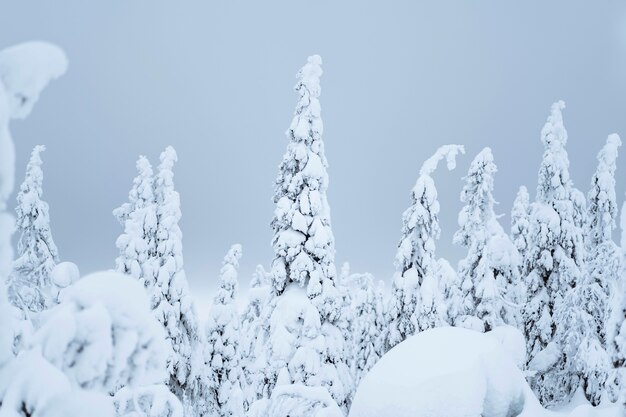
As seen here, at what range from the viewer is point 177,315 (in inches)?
930

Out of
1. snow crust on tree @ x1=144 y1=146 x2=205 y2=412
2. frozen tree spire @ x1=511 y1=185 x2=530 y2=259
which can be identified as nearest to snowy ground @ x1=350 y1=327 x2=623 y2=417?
snow crust on tree @ x1=144 y1=146 x2=205 y2=412

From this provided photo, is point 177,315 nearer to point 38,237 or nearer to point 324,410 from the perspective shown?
point 38,237

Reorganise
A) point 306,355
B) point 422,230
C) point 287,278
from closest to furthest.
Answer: point 306,355 → point 287,278 → point 422,230

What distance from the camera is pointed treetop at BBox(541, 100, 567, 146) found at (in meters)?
24.3

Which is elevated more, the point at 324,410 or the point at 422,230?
the point at 422,230

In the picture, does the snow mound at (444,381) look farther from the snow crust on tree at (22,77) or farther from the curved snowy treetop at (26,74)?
the curved snowy treetop at (26,74)

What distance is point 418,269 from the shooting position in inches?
878

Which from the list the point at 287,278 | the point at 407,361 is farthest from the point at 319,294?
the point at 407,361

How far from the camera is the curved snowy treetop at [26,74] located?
8.89ft

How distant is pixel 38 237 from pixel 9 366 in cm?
2375

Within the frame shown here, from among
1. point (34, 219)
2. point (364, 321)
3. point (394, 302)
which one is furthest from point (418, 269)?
point (34, 219)

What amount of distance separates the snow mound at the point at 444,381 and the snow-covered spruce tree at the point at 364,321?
15.5m

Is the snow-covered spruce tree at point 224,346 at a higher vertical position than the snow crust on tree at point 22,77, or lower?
higher

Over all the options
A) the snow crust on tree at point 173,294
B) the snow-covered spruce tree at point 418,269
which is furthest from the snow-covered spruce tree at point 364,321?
the snow crust on tree at point 173,294
